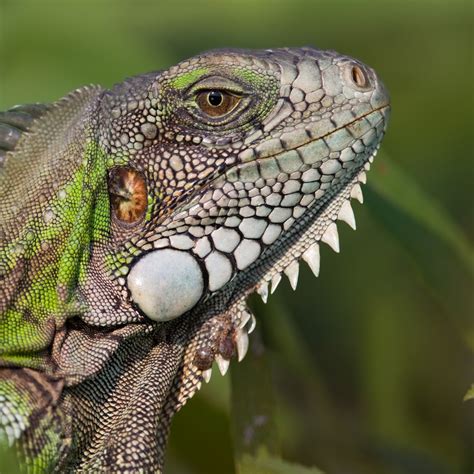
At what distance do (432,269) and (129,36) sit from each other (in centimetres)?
217

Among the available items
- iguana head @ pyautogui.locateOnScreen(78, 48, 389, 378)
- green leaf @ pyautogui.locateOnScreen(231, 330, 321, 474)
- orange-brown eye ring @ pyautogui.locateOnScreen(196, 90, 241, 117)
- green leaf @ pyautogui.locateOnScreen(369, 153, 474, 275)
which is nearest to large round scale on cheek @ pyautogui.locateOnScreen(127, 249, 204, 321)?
iguana head @ pyautogui.locateOnScreen(78, 48, 389, 378)

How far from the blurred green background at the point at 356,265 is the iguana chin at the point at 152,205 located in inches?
26.7

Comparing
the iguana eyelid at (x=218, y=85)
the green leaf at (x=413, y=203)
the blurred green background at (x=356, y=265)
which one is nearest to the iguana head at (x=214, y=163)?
the iguana eyelid at (x=218, y=85)

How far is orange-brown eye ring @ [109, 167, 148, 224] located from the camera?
2848 millimetres

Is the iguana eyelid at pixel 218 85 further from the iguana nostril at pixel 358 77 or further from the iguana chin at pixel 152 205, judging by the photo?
the iguana nostril at pixel 358 77

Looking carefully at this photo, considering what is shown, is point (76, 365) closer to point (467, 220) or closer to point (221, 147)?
point (221, 147)

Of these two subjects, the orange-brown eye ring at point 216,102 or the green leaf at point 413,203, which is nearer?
the orange-brown eye ring at point 216,102

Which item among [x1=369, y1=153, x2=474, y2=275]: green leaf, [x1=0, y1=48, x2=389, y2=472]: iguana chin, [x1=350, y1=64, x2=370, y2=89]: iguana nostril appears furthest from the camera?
[x1=369, y1=153, x2=474, y2=275]: green leaf

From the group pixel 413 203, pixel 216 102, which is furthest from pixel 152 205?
pixel 413 203

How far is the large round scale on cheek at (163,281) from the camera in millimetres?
2793

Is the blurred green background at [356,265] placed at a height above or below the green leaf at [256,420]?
above

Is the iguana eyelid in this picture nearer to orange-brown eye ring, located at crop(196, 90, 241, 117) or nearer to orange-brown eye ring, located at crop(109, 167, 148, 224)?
orange-brown eye ring, located at crop(196, 90, 241, 117)

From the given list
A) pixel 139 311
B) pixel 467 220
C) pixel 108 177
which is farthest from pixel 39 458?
pixel 467 220

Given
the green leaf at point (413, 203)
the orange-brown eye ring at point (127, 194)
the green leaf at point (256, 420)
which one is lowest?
the green leaf at point (256, 420)
